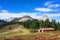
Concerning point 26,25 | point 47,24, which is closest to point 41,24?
point 47,24

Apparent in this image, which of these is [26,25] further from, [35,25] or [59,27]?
[59,27]

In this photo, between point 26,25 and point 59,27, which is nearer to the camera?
point 59,27

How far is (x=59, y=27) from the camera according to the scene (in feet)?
490

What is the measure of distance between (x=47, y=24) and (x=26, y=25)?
21.0 m

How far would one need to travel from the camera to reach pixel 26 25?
6491 inches

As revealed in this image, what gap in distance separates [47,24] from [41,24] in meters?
6.63

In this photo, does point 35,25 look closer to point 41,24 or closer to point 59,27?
point 41,24

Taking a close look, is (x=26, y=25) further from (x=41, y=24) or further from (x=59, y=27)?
(x=59, y=27)

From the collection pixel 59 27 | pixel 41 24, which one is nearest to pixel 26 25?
pixel 41 24

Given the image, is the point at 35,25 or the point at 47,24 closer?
the point at 35,25

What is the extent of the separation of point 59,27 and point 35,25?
2158 centimetres

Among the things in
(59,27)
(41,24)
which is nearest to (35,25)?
(41,24)

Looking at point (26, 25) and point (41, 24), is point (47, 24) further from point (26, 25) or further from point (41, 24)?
point (26, 25)

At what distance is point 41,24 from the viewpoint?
156000 mm
